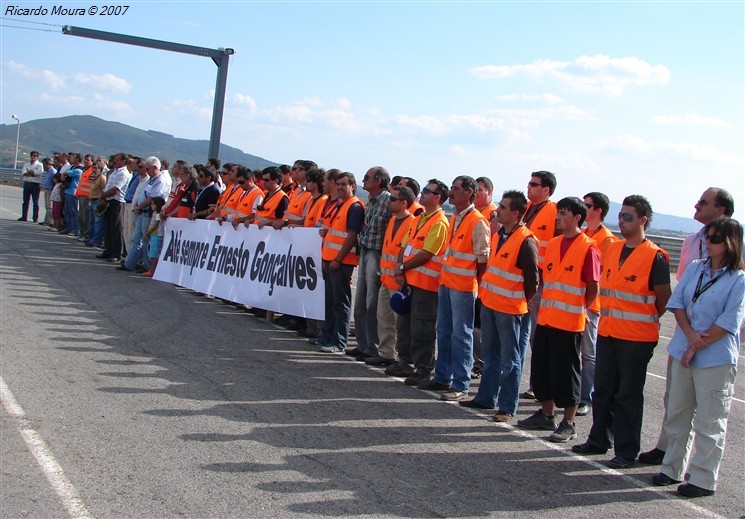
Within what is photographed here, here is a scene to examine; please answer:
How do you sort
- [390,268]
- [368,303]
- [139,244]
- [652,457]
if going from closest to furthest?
[652,457] → [390,268] → [368,303] → [139,244]

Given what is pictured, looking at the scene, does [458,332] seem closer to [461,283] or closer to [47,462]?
[461,283]

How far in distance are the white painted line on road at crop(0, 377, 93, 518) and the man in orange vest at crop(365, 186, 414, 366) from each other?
4123 millimetres

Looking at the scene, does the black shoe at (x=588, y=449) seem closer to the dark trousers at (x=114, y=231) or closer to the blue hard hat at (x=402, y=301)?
the blue hard hat at (x=402, y=301)

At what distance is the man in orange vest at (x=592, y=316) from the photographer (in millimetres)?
7805

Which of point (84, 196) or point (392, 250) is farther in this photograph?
point (84, 196)

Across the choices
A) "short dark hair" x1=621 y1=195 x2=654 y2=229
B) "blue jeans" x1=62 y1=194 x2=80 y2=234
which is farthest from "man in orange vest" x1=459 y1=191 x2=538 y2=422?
"blue jeans" x1=62 y1=194 x2=80 y2=234

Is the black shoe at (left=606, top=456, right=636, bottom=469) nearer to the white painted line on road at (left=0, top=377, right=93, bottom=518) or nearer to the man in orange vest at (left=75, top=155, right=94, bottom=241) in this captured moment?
the white painted line on road at (left=0, top=377, right=93, bottom=518)

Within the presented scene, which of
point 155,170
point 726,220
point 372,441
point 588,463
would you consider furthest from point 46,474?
point 155,170

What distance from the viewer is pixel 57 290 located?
12891 mm

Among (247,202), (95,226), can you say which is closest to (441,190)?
(247,202)

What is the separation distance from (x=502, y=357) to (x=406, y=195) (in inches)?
102

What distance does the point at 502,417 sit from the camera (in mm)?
7430

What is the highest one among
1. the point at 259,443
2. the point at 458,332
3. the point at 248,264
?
the point at 248,264

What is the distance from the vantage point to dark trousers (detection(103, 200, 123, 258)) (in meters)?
17.5
